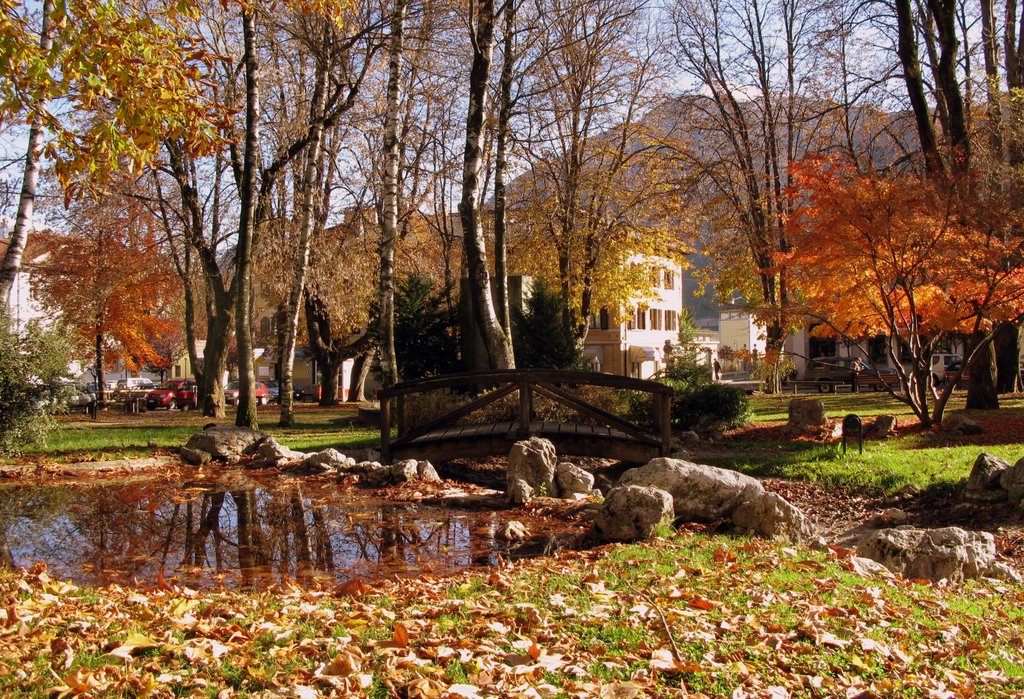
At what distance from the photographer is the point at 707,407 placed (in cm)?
1784

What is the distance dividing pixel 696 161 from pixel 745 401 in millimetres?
13107

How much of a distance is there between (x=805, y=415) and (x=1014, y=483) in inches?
269

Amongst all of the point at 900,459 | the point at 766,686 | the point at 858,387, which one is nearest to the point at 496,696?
the point at 766,686

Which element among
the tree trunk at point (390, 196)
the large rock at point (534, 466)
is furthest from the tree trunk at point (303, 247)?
the large rock at point (534, 466)

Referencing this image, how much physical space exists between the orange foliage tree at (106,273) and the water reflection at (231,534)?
18668 mm

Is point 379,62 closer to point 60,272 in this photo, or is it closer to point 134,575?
point 60,272

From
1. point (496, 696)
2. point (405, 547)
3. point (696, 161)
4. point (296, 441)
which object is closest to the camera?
point (496, 696)

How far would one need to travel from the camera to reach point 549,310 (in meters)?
21.6

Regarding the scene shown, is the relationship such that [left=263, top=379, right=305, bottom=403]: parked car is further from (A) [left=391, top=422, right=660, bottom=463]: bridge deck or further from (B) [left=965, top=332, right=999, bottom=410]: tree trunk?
(B) [left=965, top=332, right=999, bottom=410]: tree trunk

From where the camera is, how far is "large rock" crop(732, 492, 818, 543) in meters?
8.00

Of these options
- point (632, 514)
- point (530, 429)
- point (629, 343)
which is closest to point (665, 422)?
point (530, 429)

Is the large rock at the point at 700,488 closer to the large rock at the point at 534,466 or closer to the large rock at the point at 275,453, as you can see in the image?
the large rock at the point at 534,466

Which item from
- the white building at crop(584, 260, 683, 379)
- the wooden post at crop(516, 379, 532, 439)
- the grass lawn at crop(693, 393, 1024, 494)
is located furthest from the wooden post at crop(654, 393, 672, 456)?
the white building at crop(584, 260, 683, 379)

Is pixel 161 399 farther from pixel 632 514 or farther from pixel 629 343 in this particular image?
pixel 632 514
